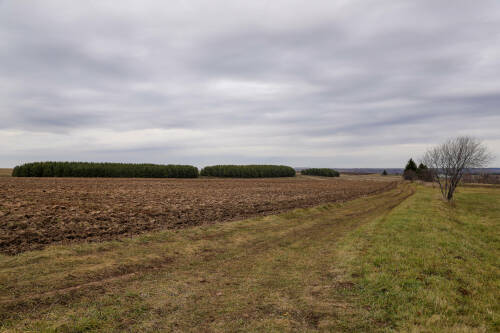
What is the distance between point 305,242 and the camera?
14.7 m

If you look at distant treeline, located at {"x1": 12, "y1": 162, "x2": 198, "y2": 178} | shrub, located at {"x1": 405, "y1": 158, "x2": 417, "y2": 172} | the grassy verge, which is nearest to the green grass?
the grassy verge

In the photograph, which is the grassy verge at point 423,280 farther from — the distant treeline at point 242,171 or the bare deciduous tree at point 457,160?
the distant treeline at point 242,171

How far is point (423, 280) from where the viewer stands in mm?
8891

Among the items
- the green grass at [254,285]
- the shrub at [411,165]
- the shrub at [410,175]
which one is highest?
the shrub at [411,165]

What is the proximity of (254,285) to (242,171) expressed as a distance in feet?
368

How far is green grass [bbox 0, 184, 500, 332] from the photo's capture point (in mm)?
6535

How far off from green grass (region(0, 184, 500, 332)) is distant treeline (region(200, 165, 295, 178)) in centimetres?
10346

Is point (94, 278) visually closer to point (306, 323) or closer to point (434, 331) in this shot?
point (306, 323)

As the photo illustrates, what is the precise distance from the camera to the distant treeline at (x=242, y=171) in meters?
118

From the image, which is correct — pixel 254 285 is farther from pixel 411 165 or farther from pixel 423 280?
pixel 411 165

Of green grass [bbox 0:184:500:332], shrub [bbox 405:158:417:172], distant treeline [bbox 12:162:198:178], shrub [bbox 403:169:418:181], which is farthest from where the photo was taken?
shrub [bbox 405:158:417:172]

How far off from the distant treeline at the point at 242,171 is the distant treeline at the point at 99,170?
16.6 meters

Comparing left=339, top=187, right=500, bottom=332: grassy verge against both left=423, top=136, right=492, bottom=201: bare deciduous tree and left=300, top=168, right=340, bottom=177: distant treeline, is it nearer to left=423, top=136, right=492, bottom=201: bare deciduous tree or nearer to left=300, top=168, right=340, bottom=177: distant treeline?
left=423, top=136, right=492, bottom=201: bare deciduous tree

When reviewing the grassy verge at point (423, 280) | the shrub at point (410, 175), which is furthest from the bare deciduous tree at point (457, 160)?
the shrub at point (410, 175)
